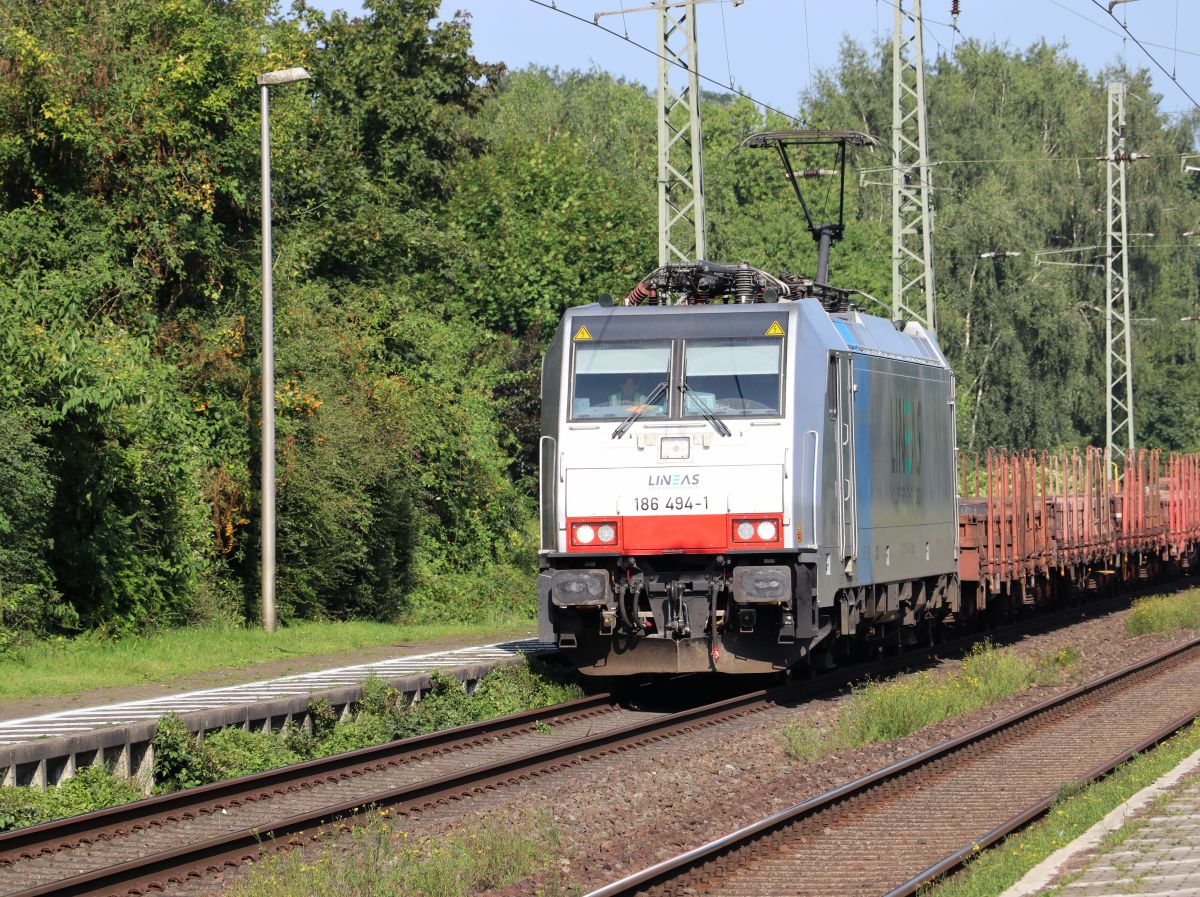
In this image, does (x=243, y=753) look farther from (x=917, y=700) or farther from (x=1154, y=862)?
(x=1154, y=862)

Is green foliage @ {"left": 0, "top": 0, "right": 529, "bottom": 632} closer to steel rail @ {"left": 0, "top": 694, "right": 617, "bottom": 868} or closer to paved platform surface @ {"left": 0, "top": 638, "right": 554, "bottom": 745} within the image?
paved platform surface @ {"left": 0, "top": 638, "right": 554, "bottom": 745}

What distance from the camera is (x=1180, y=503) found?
114 feet

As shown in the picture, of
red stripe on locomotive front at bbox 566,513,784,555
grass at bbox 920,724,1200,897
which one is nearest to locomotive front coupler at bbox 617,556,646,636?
red stripe on locomotive front at bbox 566,513,784,555

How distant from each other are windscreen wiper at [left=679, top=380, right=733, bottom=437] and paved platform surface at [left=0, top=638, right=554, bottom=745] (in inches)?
157

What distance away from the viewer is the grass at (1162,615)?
26.1m

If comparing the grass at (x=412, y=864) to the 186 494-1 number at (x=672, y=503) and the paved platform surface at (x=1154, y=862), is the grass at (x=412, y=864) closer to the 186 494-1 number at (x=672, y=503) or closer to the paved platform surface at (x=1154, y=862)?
the paved platform surface at (x=1154, y=862)

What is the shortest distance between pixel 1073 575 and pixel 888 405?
36.9ft

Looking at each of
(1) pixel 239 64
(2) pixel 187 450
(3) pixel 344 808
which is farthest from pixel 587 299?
(3) pixel 344 808

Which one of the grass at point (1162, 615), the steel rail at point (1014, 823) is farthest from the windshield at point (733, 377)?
the grass at point (1162, 615)

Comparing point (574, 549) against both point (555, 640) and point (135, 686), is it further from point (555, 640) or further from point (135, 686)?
point (135, 686)

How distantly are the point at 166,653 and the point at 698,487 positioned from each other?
7749 millimetres

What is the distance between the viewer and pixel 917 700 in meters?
16.1

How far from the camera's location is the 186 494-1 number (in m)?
15.8

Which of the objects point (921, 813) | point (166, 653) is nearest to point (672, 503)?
point (921, 813)
